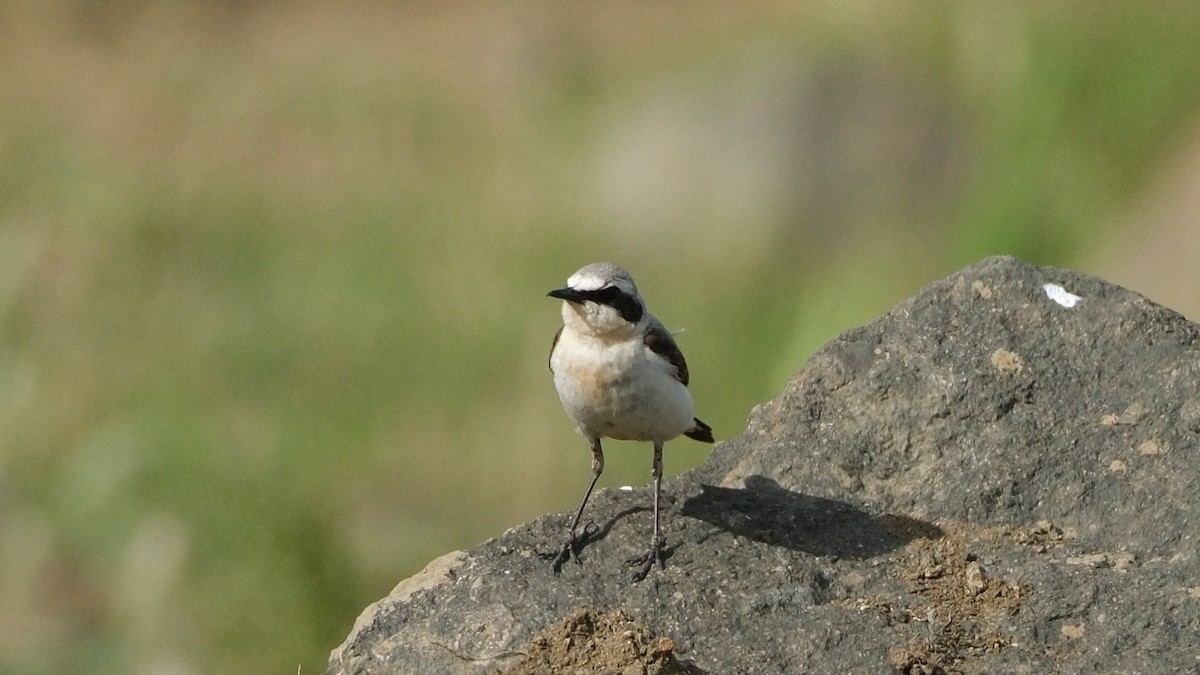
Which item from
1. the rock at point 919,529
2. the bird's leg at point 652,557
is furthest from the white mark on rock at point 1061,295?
the bird's leg at point 652,557

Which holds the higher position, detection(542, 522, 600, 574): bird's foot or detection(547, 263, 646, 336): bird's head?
detection(547, 263, 646, 336): bird's head

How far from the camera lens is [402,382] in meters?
10.2

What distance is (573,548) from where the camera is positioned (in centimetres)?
484

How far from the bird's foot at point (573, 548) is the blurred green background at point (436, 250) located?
1894 millimetres

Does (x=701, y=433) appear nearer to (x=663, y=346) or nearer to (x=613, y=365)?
(x=663, y=346)

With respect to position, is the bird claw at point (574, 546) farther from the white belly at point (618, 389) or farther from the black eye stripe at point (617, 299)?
the black eye stripe at point (617, 299)

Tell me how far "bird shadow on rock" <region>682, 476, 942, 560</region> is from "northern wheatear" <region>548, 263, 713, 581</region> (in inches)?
9.2

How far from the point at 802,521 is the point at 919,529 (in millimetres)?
383

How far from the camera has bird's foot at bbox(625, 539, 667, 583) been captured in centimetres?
467

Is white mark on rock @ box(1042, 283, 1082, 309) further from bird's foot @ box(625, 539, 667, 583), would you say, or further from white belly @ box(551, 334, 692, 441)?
bird's foot @ box(625, 539, 667, 583)

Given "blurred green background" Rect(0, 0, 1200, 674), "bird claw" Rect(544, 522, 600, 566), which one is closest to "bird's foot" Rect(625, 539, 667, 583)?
"bird claw" Rect(544, 522, 600, 566)

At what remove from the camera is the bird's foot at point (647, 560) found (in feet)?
15.3

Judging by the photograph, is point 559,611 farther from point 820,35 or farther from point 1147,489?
point 820,35

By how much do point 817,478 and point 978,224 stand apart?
4.29 meters
